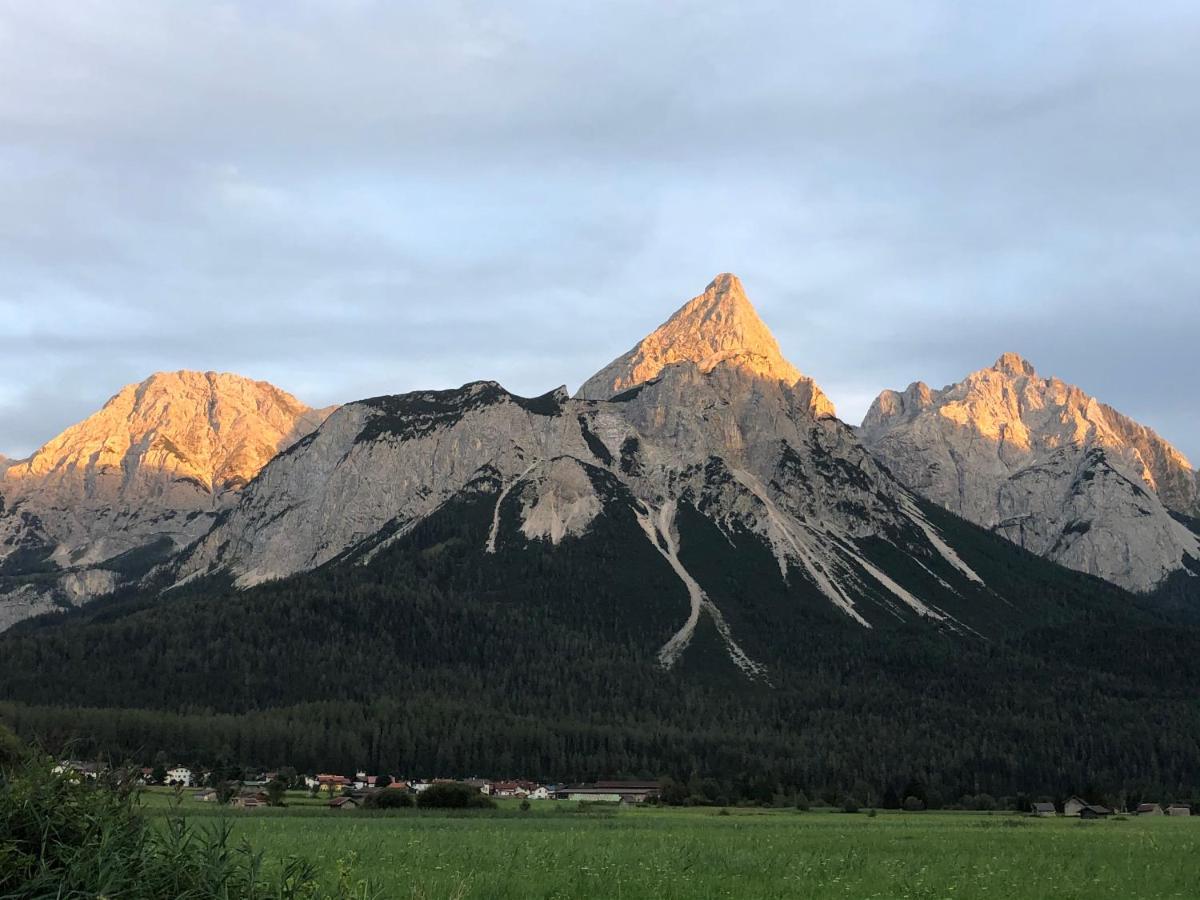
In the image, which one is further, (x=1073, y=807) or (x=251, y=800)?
(x=1073, y=807)

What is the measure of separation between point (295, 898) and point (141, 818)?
11.3 feet

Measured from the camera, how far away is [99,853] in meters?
22.5

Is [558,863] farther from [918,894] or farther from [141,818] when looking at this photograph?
[141,818]

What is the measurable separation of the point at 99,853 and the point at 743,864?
3492 cm

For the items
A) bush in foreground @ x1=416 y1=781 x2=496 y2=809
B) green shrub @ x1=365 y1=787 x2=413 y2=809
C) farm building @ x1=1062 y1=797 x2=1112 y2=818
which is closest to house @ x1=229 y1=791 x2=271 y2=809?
green shrub @ x1=365 y1=787 x2=413 y2=809

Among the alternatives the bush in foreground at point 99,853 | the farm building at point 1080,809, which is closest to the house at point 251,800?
the farm building at point 1080,809

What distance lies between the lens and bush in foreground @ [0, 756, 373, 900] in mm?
22109

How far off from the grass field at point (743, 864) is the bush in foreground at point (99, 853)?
3783mm

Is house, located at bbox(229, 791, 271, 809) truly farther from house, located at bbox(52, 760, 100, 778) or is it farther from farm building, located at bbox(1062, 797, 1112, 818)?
house, located at bbox(52, 760, 100, 778)

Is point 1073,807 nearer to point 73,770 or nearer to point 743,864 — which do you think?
point 743,864

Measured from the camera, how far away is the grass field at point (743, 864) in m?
42.2

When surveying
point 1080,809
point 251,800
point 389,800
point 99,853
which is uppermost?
point 99,853

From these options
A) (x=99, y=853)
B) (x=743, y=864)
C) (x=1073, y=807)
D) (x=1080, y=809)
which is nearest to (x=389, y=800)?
(x=1080, y=809)

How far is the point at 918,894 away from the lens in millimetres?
42656
